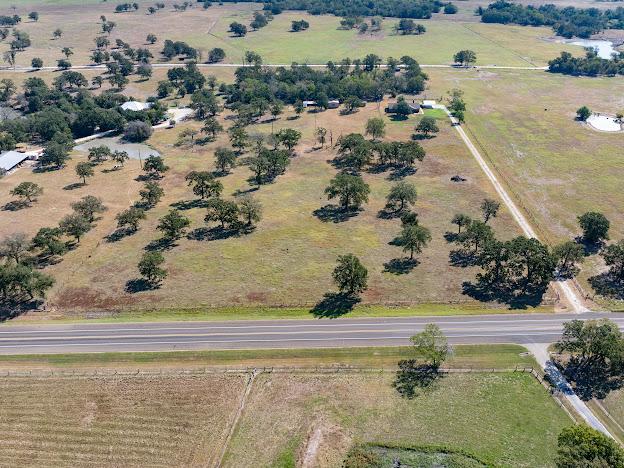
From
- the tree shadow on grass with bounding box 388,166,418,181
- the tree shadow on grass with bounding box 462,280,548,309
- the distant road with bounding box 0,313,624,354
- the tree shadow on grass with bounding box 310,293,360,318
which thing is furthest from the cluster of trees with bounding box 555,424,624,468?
the tree shadow on grass with bounding box 388,166,418,181

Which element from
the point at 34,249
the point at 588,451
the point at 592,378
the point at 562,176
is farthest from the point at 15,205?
the point at 562,176

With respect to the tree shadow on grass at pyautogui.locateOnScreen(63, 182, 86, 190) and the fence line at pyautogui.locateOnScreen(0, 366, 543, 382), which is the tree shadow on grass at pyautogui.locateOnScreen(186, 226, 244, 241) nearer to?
the fence line at pyautogui.locateOnScreen(0, 366, 543, 382)

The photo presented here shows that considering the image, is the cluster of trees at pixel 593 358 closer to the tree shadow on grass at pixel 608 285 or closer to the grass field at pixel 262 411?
the grass field at pixel 262 411

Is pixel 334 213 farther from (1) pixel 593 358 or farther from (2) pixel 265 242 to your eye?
(1) pixel 593 358

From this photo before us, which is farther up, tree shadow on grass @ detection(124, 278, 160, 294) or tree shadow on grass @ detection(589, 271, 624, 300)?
tree shadow on grass @ detection(589, 271, 624, 300)

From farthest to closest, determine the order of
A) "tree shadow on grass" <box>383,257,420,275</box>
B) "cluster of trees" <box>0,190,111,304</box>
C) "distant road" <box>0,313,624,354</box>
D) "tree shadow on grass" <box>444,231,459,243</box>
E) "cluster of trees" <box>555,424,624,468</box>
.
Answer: "tree shadow on grass" <box>444,231,459,243</box>, "tree shadow on grass" <box>383,257,420,275</box>, "cluster of trees" <box>0,190,111,304</box>, "distant road" <box>0,313,624,354</box>, "cluster of trees" <box>555,424,624,468</box>

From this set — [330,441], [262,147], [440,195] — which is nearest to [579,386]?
[330,441]
